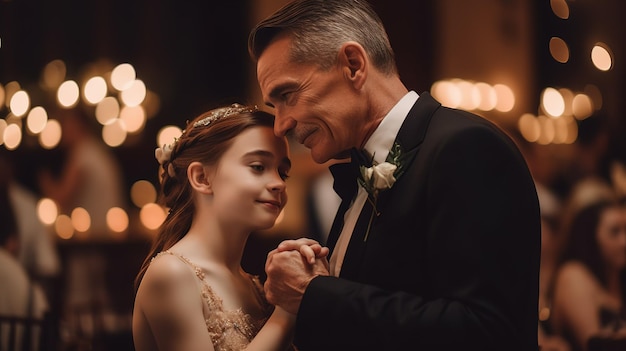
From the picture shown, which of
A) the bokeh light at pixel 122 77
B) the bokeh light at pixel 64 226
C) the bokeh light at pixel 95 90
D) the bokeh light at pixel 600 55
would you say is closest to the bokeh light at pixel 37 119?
the bokeh light at pixel 95 90

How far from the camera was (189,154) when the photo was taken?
9.87 ft

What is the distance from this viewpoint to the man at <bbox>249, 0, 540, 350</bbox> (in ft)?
7.36

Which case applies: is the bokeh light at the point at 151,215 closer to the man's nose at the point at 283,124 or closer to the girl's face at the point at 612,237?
the girl's face at the point at 612,237

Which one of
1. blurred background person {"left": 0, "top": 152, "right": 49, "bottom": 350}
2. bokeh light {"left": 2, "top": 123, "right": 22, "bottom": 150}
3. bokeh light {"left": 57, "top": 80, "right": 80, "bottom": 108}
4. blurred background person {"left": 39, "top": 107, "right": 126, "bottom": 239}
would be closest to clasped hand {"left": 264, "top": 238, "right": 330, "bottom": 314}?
blurred background person {"left": 0, "top": 152, "right": 49, "bottom": 350}

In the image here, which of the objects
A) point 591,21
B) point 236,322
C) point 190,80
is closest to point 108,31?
point 190,80

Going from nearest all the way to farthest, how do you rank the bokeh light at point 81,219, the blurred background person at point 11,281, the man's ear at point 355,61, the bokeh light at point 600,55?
the man's ear at point 355,61, the blurred background person at point 11,281, the bokeh light at point 81,219, the bokeh light at point 600,55

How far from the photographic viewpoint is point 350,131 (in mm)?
2604

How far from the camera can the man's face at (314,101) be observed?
101 inches

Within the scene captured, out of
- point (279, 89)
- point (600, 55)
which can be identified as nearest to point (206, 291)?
point (279, 89)

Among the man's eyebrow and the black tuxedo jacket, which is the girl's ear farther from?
the black tuxedo jacket

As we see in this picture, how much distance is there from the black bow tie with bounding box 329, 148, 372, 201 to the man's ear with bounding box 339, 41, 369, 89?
7.9 inches

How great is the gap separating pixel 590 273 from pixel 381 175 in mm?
2874

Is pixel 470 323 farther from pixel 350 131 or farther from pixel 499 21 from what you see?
pixel 499 21

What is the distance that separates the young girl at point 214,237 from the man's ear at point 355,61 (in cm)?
45
